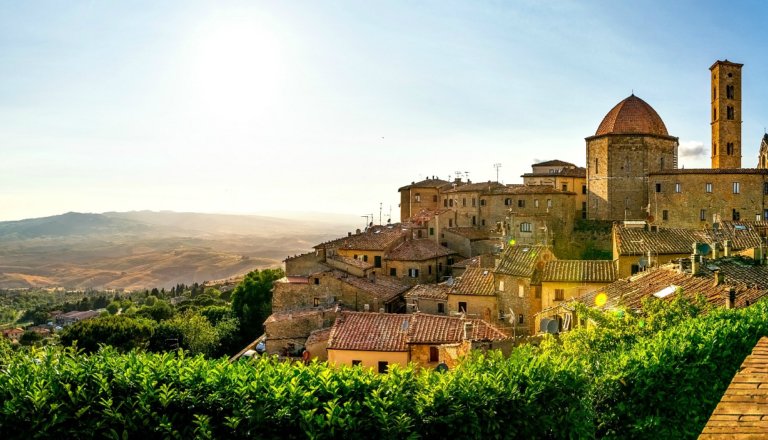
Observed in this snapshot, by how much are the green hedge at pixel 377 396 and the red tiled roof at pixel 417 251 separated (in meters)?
40.1

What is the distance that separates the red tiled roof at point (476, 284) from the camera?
36716 millimetres

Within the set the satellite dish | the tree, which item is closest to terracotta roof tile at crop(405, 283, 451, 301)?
the tree

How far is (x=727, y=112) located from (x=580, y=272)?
41912 millimetres

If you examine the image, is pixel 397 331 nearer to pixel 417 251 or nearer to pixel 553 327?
pixel 553 327

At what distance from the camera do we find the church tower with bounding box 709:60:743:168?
6047 centimetres

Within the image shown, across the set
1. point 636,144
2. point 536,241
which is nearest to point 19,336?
point 536,241

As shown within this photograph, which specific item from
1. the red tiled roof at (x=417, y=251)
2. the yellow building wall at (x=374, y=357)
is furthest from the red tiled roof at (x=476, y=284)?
the red tiled roof at (x=417, y=251)

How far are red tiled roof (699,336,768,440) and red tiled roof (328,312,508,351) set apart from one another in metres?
20.5

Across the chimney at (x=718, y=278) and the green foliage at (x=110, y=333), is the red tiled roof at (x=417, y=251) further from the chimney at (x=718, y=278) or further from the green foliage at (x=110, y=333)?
the chimney at (x=718, y=278)

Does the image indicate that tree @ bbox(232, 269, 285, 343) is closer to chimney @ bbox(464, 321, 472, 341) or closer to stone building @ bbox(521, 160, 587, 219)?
chimney @ bbox(464, 321, 472, 341)

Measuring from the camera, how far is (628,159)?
53969mm

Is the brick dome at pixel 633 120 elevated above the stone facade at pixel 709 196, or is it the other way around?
the brick dome at pixel 633 120

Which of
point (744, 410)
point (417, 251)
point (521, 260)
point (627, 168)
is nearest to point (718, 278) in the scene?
point (744, 410)

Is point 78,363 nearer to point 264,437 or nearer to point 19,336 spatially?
point 264,437
